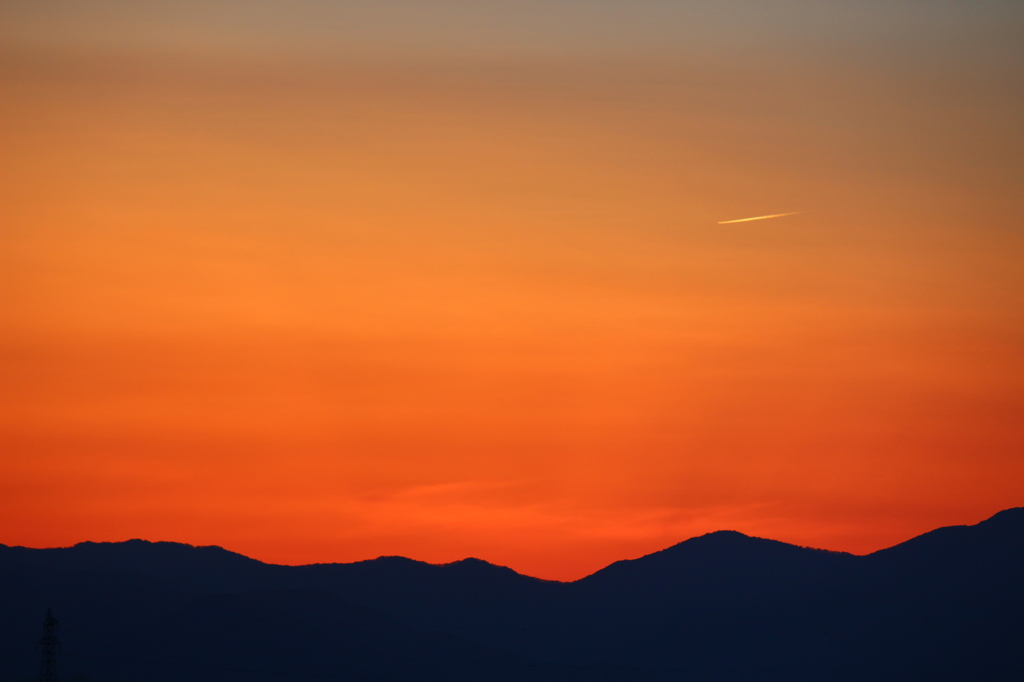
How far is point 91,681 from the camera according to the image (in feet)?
620

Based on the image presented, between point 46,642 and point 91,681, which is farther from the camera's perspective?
point 91,681

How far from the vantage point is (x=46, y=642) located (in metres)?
80.3

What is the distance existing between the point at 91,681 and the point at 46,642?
117m
